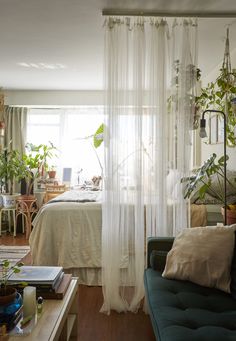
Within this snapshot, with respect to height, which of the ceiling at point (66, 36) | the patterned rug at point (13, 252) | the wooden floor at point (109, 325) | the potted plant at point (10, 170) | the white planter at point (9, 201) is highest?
the ceiling at point (66, 36)

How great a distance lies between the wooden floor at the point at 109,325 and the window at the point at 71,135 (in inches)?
146

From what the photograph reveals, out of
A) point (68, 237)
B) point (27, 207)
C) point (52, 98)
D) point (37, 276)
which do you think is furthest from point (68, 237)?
point (52, 98)

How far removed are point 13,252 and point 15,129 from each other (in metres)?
2.61

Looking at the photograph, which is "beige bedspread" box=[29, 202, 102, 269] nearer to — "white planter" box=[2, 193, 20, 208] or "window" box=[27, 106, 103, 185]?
"white planter" box=[2, 193, 20, 208]

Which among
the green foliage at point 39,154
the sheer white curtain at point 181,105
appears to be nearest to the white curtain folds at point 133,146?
the sheer white curtain at point 181,105

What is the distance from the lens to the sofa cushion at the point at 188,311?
1344 mm

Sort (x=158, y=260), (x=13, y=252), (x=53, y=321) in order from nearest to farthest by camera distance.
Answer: (x=53, y=321) → (x=158, y=260) → (x=13, y=252)

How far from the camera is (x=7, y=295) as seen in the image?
55.7 inches

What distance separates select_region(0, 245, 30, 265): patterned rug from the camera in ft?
12.7

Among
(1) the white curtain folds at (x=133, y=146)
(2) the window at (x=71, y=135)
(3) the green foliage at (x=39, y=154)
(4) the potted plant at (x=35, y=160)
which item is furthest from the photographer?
(2) the window at (x=71, y=135)

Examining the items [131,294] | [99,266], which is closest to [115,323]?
[131,294]

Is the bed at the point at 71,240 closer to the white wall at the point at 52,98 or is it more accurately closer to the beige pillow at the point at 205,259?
the beige pillow at the point at 205,259

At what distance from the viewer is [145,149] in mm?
2559

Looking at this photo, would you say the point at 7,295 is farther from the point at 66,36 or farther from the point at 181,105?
the point at 66,36
